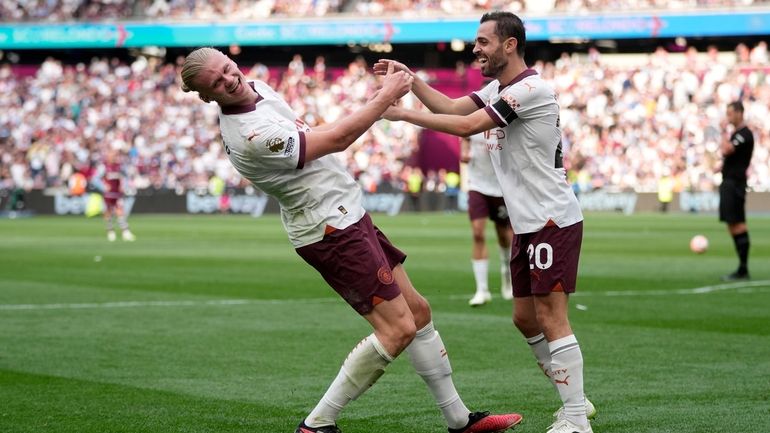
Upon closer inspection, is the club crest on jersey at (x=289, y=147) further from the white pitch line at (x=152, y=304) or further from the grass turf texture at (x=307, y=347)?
the white pitch line at (x=152, y=304)

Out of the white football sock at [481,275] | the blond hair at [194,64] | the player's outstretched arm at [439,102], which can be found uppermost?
the blond hair at [194,64]

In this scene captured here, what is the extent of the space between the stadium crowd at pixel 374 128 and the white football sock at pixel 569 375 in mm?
38889

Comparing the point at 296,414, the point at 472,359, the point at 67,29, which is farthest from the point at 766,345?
the point at 67,29

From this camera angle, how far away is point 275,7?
53781 millimetres

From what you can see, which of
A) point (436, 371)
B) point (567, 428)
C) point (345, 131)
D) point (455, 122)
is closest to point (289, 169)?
point (345, 131)

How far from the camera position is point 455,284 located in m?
16.8

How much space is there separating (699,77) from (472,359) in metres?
40.7

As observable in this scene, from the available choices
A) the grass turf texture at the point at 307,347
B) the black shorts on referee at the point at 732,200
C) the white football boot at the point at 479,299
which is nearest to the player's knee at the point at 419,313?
the grass turf texture at the point at 307,347

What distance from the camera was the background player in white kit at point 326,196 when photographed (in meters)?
6.20

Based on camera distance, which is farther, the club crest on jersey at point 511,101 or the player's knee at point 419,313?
the player's knee at point 419,313

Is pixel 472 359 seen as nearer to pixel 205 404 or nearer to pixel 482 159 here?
pixel 205 404

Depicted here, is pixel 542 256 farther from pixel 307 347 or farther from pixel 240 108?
pixel 307 347

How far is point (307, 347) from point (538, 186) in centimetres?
428

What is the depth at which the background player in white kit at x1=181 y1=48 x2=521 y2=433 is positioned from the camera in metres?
6.20
